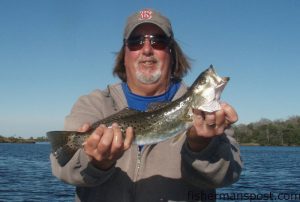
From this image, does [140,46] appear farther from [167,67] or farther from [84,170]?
[84,170]

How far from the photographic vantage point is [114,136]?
486cm

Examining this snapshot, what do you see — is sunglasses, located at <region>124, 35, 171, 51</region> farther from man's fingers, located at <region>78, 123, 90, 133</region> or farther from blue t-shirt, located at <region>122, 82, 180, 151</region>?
man's fingers, located at <region>78, 123, 90, 133</region>

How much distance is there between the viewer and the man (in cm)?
492

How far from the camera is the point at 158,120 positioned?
17.6 feet

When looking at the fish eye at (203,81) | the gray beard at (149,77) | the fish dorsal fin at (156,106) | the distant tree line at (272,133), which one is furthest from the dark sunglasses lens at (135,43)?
the distant tree line at (272,133)

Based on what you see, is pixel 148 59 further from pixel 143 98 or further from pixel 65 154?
pixel 65 154

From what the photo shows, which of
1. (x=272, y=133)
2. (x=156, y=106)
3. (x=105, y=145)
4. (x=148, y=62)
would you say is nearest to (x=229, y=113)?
(x=156, y=106)

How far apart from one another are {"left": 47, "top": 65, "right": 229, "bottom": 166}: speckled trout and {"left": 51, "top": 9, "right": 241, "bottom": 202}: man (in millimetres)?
125

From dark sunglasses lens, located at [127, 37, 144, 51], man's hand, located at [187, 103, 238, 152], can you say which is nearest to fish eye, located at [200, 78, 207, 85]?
man's hand, located at [187, 103, 238, 152]

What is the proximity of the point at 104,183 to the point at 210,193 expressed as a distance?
4.76 ft

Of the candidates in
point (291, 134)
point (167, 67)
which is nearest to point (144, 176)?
point (167, 67)

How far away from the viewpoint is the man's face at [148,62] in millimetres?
6383

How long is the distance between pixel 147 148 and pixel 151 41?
1.77 meters

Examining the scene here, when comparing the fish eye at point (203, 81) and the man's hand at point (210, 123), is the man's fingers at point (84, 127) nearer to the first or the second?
the man's hand at point (210, 123)
